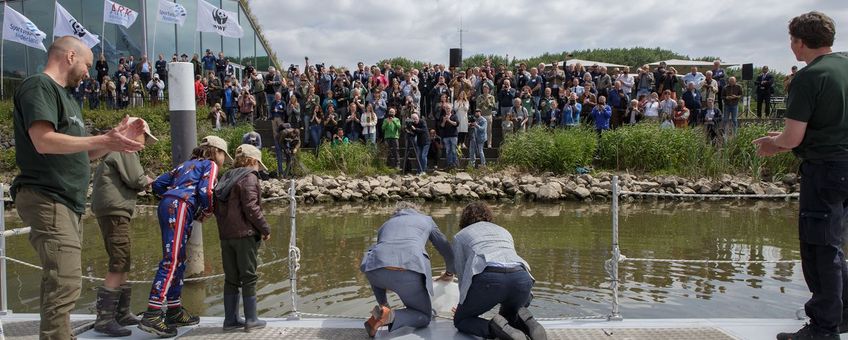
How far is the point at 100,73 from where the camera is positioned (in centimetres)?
2588

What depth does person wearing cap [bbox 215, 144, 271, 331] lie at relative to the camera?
492 centimetres

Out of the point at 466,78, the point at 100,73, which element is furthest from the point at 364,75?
the point at 100,73

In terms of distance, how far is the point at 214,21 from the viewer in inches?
1033

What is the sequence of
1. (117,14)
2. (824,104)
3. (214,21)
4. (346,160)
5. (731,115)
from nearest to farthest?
(824,104) → (731,115) → (346,160) → (117,14) → (214,21)

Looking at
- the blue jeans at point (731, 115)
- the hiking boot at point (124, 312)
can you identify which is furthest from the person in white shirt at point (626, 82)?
the hiking boot at point (124, 312)

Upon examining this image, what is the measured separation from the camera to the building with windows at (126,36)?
28125 mm

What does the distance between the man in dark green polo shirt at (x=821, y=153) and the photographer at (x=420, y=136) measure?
15.2 metres

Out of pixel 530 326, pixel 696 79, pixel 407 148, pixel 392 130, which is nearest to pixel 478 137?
pixel 407 148

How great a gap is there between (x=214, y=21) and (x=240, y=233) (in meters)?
23.2

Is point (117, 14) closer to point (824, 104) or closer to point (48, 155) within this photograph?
point (48, 155)

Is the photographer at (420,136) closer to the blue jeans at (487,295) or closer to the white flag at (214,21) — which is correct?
the white flag at (214,21)

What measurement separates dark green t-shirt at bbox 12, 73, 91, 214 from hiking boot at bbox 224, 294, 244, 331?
1397mm

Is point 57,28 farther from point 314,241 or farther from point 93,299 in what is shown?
point 93,299

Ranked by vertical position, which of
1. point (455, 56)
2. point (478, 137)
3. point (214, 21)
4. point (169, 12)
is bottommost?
point (478, 137)
